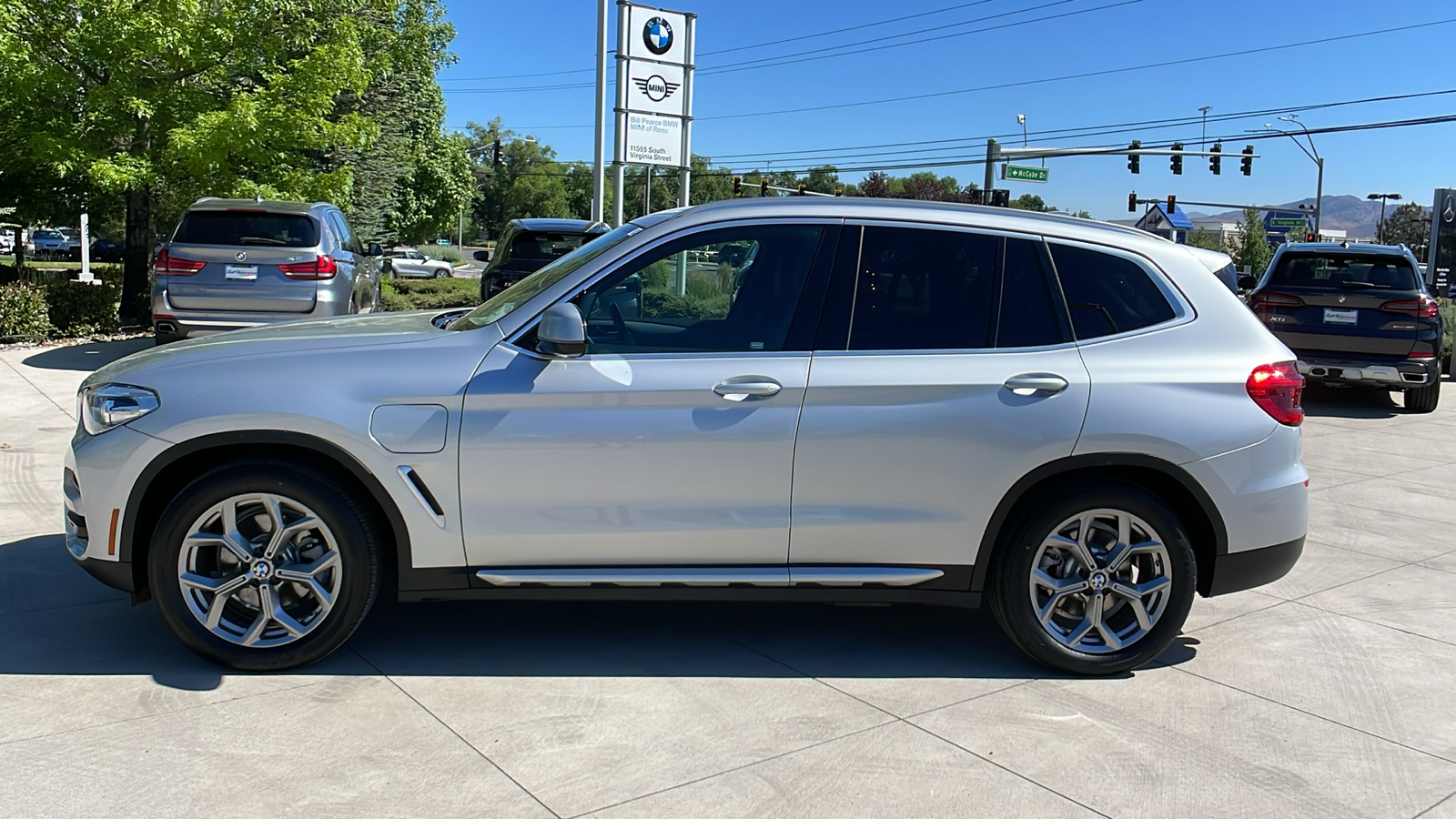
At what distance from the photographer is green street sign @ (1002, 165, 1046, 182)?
114 feet

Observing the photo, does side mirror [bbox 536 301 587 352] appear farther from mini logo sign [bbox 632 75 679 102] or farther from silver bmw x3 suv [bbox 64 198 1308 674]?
mini logo sign [bbox 632 75 679 102]

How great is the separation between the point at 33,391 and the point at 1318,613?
10.8 m

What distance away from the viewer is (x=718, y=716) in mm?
4055

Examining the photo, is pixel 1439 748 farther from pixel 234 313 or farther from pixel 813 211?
pixel 234 313

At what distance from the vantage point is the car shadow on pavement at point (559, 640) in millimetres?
4402

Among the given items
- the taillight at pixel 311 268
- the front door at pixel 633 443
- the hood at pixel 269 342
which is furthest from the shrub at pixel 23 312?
the front door at pixel 633 443

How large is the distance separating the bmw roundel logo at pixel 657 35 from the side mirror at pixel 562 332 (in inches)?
687

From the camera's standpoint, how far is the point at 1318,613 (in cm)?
550

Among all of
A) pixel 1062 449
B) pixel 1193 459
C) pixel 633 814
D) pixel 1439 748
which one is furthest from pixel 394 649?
pixel 1439 748

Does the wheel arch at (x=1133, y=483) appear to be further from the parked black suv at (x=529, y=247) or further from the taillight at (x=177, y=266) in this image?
the parked black suv at (x=529, y=247)

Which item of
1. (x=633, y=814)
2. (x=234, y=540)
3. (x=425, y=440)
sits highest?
(x=425, y=440)

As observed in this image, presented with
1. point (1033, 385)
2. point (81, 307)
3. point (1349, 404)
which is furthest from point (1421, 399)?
Result: point (81, 307)

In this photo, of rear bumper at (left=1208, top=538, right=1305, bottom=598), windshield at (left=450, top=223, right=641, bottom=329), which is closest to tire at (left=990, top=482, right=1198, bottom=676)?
rear bumper at (left=1208, top=538, right=1305, bottom=598)

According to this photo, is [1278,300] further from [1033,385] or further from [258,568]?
[258,568]
